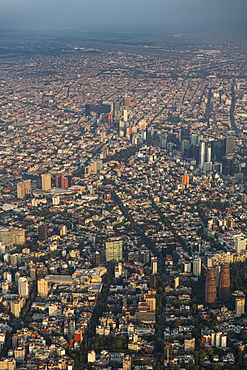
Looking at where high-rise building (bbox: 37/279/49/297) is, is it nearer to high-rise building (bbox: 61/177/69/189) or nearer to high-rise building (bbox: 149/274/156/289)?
high-rise building (bbox: 149/274/156/289)

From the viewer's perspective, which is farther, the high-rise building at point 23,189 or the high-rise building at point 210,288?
the high-rise building at point 23,189

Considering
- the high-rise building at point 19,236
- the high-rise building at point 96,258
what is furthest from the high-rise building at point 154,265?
the high-rise building at point 19,236

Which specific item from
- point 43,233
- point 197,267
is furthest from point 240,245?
point 43,233

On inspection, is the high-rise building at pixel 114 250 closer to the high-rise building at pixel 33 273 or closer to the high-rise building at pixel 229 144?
the high-rise building at pixel 33 273

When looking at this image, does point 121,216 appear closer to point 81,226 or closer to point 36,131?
point 81,226

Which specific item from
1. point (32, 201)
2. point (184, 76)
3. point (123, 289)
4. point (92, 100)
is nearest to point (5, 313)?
point (123, 289)
